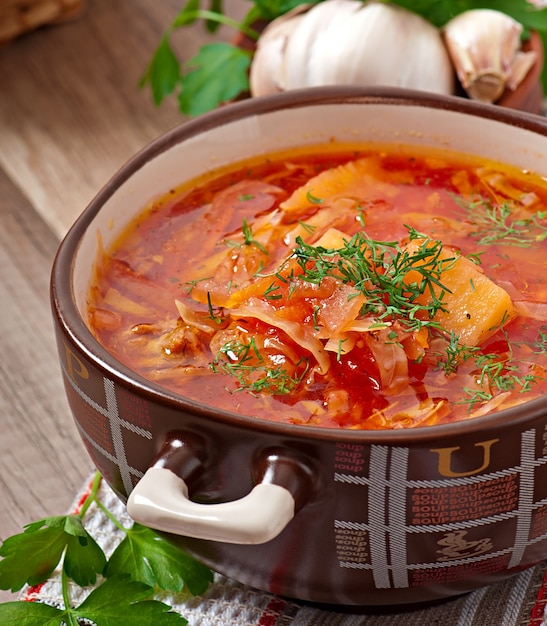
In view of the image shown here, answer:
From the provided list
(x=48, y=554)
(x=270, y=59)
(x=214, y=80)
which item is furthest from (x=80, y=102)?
(x=48, y=554)

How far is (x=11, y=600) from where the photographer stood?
1.85 meters

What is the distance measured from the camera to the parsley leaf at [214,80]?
284 centimetres

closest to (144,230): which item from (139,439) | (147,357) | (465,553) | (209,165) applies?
(209,165)

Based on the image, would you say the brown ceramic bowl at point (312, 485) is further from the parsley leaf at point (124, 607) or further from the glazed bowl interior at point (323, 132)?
the glazed bowl interior at point (323, 132)

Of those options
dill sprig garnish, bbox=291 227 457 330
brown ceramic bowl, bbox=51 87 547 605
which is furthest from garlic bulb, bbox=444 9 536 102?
brown ceramic bowl, bbox=51 87 547 605

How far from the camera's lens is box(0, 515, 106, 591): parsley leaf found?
68.8 inches

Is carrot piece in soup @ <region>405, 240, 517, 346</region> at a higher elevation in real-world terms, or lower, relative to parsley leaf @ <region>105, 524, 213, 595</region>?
higher

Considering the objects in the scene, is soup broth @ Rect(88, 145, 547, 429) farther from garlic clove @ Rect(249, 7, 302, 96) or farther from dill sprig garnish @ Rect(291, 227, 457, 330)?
garlic clove @ Rect(249, 7, 302, 96)

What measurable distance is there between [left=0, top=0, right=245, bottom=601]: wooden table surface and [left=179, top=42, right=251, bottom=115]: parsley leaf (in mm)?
238

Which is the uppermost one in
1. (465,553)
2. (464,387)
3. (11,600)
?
(464,387)

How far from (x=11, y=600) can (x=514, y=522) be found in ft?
3.01

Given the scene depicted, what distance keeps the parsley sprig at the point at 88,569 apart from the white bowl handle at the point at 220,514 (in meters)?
0.40

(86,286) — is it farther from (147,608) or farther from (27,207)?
(27,207)

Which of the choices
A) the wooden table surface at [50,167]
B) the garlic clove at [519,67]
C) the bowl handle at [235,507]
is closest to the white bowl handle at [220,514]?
the bowl handle at [235,507]
